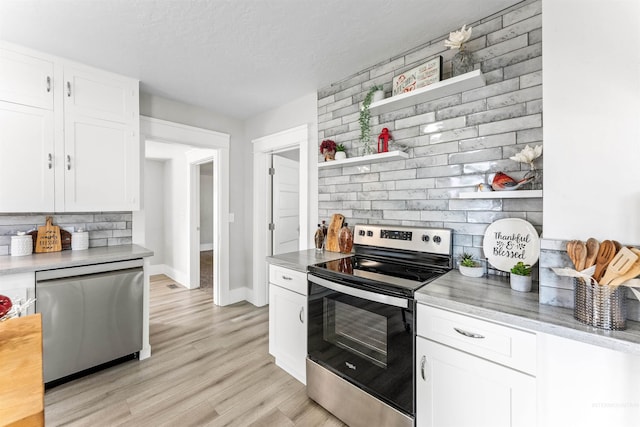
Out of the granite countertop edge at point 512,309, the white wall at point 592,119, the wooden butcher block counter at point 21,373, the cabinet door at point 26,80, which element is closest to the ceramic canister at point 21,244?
the cabinet door at point 26,80

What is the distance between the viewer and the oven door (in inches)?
54.1

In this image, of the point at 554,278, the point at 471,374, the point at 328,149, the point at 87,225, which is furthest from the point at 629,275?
the point at 87,225

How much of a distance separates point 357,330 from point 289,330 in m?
0.68

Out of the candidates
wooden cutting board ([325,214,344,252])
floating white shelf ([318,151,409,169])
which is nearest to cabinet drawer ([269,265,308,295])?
wooden cutting board ([325,214,344,252])

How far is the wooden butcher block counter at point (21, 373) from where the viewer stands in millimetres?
562

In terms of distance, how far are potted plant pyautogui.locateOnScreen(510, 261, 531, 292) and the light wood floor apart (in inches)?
51.6

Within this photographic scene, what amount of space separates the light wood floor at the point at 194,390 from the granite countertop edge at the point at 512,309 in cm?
110

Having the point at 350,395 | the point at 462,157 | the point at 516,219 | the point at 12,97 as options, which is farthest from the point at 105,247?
the point at 516,219

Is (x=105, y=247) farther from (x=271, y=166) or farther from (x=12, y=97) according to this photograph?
(x=271, y=166)

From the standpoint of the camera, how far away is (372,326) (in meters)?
1.52

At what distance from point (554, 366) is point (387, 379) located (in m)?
0.74

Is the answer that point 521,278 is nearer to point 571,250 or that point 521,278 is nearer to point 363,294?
point 571,250

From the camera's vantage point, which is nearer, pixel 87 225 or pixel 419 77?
pixel 419 77

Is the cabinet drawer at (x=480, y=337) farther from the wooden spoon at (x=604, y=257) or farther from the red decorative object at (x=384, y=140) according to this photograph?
the red decorative object at (x=384, y=140)
